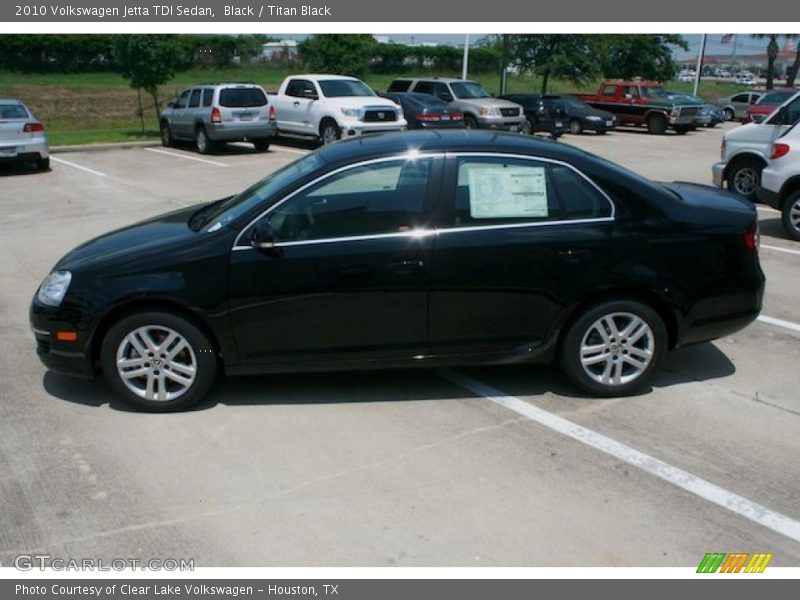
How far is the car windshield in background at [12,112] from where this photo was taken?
16359 mm

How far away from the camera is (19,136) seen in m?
16.2

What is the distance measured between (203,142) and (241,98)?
5.02 feet

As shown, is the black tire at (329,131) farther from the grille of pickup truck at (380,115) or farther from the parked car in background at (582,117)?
the parked car in background at (582,117)

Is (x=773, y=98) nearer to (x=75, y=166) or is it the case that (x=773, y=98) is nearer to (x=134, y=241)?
(x=75, y=166)

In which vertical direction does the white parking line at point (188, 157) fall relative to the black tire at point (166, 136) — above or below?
below

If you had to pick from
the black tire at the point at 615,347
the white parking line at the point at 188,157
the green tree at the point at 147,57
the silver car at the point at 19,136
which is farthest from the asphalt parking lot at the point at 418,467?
the green tree at the point at 147,57

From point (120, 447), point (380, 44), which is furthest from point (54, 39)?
point (120, 447)

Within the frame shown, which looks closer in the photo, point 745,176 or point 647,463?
point 647,463

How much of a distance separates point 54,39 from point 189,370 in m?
52.4

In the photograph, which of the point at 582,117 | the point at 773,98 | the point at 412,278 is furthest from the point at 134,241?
the point at 773,98

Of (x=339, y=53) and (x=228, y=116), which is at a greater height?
(x=339, y=53)

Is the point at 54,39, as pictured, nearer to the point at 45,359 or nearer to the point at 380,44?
the point at 380,44

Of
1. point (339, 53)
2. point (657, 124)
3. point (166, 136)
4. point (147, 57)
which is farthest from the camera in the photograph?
point (657, 124)

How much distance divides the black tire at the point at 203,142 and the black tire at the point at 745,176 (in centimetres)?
1303
